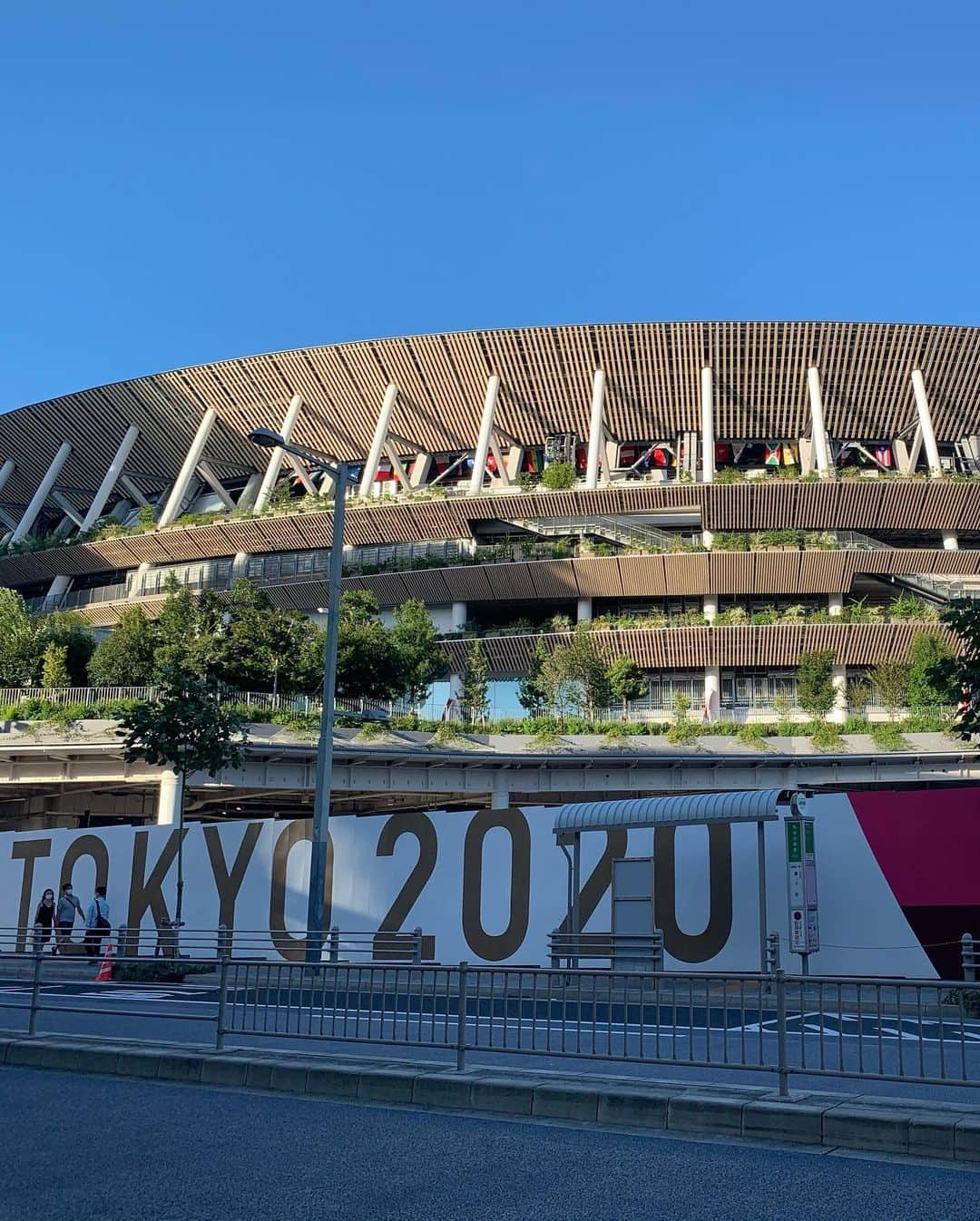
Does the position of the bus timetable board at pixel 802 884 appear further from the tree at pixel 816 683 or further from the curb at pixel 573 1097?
the tree at pixel 816 683

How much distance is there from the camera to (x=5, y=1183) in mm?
7039

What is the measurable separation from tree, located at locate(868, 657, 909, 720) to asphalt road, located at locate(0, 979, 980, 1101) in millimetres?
34711

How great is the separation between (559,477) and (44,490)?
31049mm

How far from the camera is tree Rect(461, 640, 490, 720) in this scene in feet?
157

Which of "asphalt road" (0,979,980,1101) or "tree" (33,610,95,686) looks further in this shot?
"tree" (33,610,95,686)

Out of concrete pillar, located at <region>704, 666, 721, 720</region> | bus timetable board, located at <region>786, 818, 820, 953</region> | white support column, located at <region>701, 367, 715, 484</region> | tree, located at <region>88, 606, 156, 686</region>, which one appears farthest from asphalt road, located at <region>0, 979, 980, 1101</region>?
white support column, located at <region>701, 367, 715, 484</region>

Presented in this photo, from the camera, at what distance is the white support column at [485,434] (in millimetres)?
58625

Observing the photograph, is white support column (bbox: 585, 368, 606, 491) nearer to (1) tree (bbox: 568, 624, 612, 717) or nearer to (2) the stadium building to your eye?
(2) the stadium building

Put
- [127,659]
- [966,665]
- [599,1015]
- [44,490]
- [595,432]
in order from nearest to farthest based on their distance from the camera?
[599,1015] < [966,665] < [127,659] < [595,432] < [44,490]

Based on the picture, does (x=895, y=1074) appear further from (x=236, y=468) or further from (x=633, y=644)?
(x=236, y=468)

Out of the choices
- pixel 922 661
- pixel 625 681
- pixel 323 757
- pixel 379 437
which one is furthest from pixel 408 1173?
pixel 379 437

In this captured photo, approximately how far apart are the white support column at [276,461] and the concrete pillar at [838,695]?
27.9 m

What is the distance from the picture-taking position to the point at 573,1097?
9.18 m

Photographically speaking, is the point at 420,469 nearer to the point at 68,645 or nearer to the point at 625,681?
the point at 625,681
